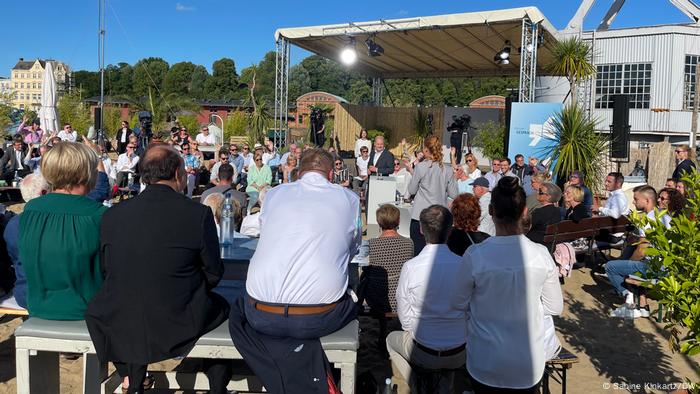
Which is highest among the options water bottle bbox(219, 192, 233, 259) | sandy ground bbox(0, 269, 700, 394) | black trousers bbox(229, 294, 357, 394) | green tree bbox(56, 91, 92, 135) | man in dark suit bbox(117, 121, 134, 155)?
green tree bbox(56, 91, 92, 135)

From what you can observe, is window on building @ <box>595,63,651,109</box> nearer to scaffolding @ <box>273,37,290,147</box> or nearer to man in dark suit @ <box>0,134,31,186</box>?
scaffolding @ <box>273,37,290,147</box>

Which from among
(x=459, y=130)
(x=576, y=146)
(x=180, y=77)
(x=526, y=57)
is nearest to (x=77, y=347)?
(x=576, y=146)

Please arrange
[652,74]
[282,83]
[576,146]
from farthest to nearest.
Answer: [652,74]
[282,83]
[576,146]

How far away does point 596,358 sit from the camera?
14.4 feet

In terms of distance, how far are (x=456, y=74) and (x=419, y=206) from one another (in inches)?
719

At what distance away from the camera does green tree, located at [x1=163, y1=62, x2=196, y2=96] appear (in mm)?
65438

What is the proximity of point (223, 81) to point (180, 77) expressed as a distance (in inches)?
270

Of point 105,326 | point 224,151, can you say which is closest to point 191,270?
point 105,326

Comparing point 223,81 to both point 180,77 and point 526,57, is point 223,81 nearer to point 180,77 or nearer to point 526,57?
point 180,77

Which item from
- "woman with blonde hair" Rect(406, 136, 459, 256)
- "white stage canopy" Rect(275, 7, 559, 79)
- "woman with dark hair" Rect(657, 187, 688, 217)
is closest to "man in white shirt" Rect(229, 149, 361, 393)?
"woman with blonde hair" Rect(406, 136, 459, 256)

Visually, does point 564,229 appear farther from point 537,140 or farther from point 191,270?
point 537,140

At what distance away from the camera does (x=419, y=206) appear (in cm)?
527

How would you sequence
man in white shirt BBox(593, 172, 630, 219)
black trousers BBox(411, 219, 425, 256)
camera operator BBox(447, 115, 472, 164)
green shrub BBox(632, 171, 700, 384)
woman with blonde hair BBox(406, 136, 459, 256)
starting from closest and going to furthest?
green shrub BBox(632, 171, 700, 384)
black trousers BBox(411, 219, 425, 256)
woman with blonde hair BBox(406, 136, 459, 256)
man in white shirt BBox(593, 172, 630, 219)
camera operator BBox(447, 115, 472, 164)

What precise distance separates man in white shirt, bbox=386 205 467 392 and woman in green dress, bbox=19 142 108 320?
1.52 metres
